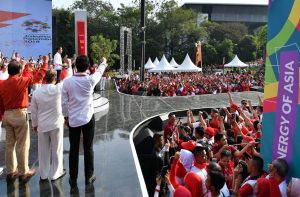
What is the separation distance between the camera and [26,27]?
17156 millimetres

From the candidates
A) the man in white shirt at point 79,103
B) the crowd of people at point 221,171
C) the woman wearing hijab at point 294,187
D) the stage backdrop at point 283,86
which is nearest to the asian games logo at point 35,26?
the crowd of people at point 221,171

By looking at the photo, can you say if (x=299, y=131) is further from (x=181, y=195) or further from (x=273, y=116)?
(x=181, y=195)

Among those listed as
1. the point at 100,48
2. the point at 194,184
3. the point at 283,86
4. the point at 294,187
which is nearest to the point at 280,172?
the point at 294,187

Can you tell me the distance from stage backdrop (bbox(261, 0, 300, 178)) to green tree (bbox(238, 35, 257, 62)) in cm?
5940

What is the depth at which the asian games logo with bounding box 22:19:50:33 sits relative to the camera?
1714cm

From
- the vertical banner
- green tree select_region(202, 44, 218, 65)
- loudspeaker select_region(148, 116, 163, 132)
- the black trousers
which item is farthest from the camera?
green tree select_region(202, 44, 218, 65)

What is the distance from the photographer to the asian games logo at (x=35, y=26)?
17.1 meters

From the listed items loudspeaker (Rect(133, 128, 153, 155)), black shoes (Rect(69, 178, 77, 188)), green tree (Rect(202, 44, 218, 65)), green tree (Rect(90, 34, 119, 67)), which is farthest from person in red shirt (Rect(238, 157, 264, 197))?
green tree (Rect(202, 44, 218, 65))

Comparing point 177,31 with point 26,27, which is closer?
point 26,27

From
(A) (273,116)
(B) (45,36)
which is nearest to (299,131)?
(A) (273,116)

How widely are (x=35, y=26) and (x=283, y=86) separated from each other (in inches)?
630

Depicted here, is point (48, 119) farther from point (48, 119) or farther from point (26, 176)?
point (26, 176)

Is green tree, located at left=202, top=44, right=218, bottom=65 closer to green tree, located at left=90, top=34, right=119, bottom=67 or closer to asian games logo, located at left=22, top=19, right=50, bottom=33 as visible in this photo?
green tree, located at left=90, top=34, right=119, bottom=67

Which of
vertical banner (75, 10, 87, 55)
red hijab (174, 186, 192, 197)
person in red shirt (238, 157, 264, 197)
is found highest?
vertical banner (75, 10, 87, 55)
